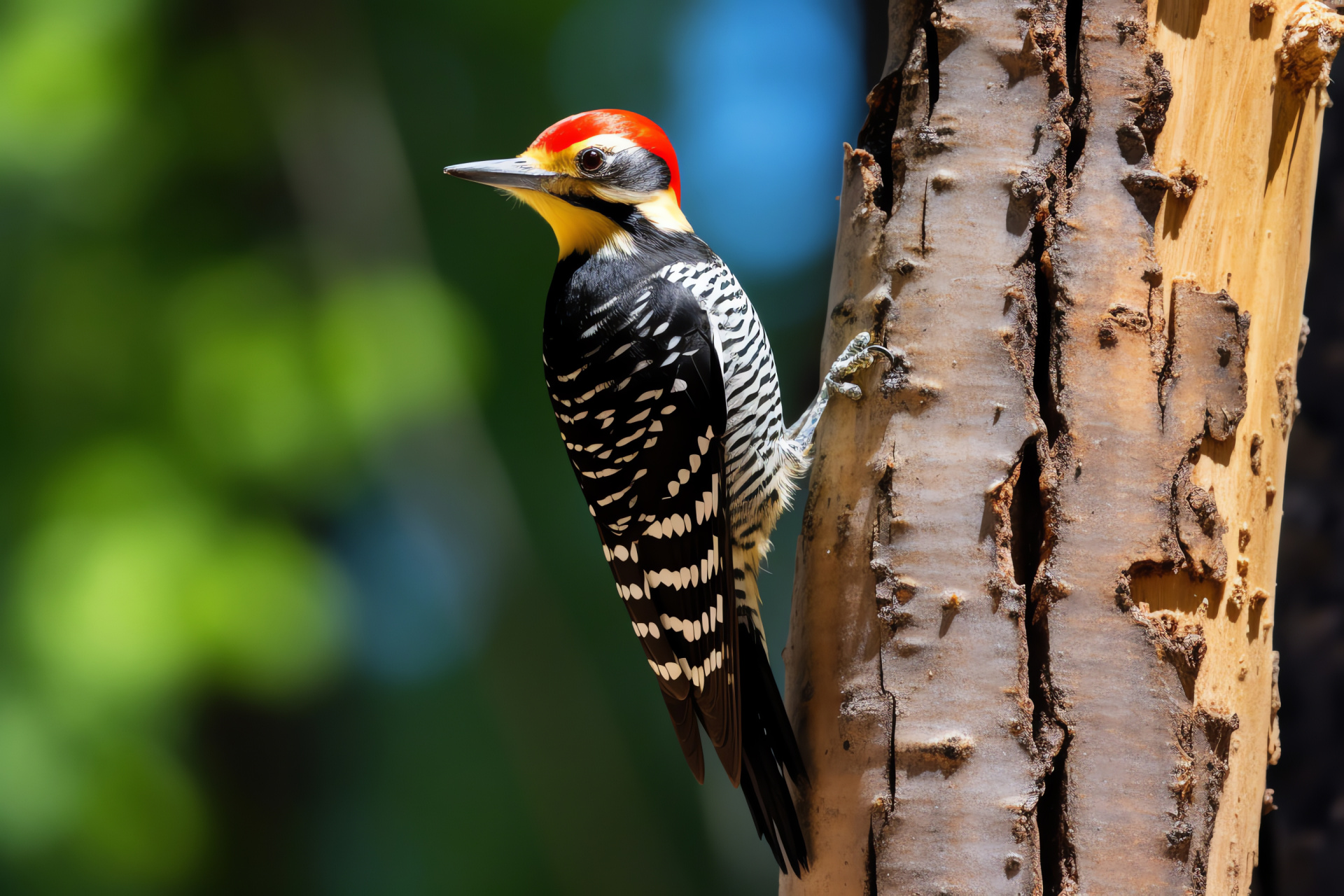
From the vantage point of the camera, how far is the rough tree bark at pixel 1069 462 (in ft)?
3.24

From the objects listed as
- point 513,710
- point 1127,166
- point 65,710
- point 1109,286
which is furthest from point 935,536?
point 65,710

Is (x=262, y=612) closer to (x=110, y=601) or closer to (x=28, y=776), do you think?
(x=110, y=601)

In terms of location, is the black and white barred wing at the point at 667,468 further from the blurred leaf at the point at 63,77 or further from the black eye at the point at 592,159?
the blurred leaf at the point at 63,77

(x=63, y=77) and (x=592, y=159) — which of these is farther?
(x=63, y=77)

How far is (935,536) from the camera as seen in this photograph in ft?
3.47

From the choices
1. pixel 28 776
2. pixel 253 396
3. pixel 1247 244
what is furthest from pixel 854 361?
pixel 28 776

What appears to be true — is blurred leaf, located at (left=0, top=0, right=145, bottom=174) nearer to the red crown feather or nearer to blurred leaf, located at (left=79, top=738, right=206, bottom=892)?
blurred leaf, located at (left=79, top=738, right=206, bottom=892)

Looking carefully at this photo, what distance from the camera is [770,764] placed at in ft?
3.89

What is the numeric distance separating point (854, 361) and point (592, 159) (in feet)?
1.80

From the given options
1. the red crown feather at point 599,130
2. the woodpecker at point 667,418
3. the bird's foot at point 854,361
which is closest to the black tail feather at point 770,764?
the woodpecker at point 667,418

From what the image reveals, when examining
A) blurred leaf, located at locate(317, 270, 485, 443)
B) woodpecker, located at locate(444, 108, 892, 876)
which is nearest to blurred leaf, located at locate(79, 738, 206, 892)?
blurred leaf, located at locate(317, 270, 485, 443)

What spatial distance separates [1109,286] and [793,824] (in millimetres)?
755

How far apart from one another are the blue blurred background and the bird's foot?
2245 mm

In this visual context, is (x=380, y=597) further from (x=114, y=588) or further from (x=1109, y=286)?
(x=1109, y=286)
